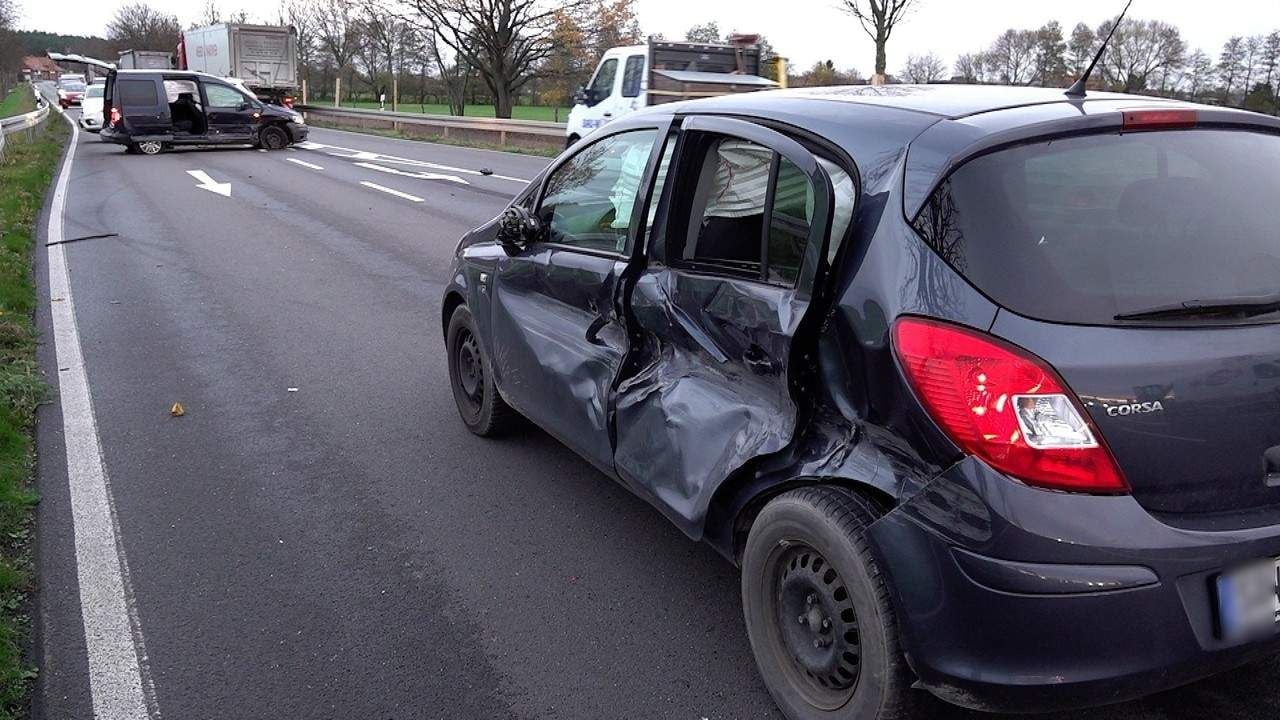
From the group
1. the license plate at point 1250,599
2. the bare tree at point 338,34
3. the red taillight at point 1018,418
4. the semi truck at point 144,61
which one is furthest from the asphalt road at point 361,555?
the bare tree at point 338,34

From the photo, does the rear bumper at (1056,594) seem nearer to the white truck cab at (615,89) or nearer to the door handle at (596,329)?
the door handle at (596,329)

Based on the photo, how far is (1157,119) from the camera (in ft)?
8.87

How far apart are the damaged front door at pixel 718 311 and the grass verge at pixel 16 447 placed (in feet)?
6.58

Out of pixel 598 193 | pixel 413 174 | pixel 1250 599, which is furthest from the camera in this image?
pixel 413 174

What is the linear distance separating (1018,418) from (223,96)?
85.9ft

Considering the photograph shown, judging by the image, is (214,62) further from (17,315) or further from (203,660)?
(203,660)

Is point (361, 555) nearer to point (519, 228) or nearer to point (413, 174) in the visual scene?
point (519, 228)

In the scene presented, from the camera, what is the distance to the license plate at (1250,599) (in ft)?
7.69

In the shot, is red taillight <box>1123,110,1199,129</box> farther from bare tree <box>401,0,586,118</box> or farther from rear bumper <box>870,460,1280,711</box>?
bare tree <box>401,0,586,118</box>

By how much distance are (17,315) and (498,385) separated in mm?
5188

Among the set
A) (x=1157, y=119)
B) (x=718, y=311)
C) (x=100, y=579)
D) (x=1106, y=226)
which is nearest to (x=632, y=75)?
(x=100, y=579)

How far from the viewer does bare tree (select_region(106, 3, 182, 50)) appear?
306 ft

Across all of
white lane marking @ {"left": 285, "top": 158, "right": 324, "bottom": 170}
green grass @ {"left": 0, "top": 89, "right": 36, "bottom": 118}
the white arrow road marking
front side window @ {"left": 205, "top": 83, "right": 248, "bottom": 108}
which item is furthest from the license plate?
green grass @ {"left": 0, "top": 89, "right": 36, "bottom": 118}

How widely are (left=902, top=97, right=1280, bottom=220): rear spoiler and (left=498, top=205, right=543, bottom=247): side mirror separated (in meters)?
2.03
